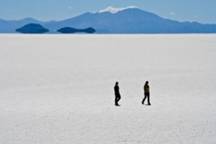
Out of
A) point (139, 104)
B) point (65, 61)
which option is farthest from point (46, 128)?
point (65, 61)

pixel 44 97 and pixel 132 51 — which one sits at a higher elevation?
pixel 132 51

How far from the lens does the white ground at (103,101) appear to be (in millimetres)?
10273

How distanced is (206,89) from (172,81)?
302cm

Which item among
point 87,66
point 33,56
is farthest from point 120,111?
point 33,56

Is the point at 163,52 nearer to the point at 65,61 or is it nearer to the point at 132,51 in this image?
the point at 132,51

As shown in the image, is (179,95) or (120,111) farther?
(179,95)

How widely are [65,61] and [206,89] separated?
14.3 m

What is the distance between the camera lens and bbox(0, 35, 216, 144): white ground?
10.3m

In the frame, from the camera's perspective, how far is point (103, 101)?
50.7ft

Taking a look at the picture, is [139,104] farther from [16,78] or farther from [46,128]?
[16,78]

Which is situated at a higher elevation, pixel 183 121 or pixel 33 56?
pixel 33 56

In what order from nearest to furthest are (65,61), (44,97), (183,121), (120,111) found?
(183,121) → (120,111) → (44,97) → (65,61)

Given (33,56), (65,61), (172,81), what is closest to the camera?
(172,81)

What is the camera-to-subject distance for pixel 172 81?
2131 cm
